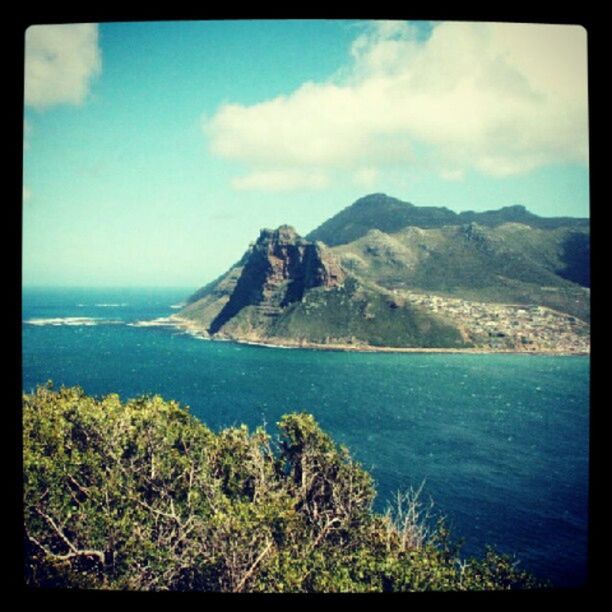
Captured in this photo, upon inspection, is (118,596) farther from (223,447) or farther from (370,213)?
(370,213)

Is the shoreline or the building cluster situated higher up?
the building cluster

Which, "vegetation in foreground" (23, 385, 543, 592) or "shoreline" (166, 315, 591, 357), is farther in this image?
"shoreline" (166, 315, 591, 357)

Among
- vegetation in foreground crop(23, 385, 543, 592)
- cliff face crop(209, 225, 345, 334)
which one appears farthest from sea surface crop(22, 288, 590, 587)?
cliff face crop(209, 225, 345, 334)

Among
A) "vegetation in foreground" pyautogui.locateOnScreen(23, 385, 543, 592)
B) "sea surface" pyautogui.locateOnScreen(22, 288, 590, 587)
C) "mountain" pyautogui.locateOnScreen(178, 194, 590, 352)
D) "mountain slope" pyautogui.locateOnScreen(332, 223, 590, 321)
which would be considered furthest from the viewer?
"mountain slope" pyautogui.locateOnScreen(332, 223, 590, 321)

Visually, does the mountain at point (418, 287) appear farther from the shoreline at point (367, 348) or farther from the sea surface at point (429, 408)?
the sea surface at point (429, 408)

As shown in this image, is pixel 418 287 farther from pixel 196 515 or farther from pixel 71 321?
pixel 196 515

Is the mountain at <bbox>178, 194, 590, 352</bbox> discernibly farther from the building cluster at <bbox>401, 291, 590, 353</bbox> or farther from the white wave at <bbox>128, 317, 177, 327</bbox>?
the white wave at <bbox>128, 317, 177, 327</bbox>

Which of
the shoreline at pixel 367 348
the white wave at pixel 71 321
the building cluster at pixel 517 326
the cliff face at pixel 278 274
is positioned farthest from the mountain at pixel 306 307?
the white wave at pixel 71 321
